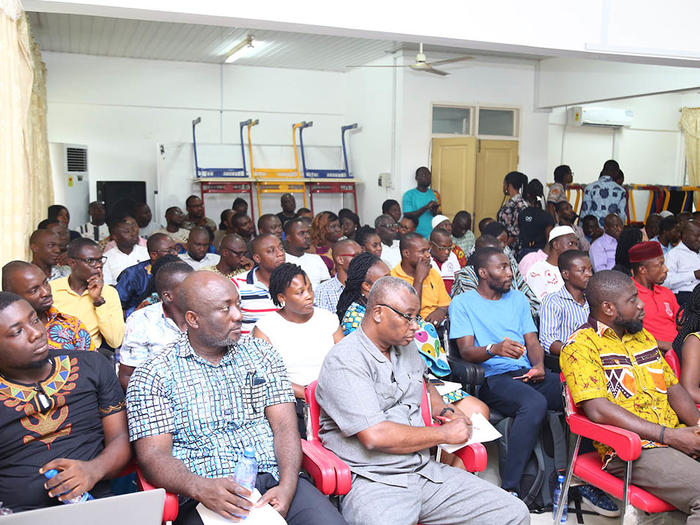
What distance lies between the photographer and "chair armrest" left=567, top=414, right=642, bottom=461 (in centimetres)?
267

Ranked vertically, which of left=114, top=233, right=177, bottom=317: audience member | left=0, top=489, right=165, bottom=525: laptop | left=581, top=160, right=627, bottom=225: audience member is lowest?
left=0, top=489, right=165, bottom=525: laptop

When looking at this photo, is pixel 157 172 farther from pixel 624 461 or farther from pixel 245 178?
Result: pixel 624 461

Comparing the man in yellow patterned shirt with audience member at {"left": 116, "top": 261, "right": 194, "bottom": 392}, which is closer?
the man in yellow patterned shirt

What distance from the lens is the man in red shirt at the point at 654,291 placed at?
13.2 ft

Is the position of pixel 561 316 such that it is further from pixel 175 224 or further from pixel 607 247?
pixel 175 224

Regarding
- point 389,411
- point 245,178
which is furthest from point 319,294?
point 245,178

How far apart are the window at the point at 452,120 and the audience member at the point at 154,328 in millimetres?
7587

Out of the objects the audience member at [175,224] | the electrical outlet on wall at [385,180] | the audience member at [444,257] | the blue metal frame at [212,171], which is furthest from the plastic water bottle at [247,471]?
the blue metal frame at [212,171]

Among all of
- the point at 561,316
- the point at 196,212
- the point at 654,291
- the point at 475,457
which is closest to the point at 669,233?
the point at 654,291

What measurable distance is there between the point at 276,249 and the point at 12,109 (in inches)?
73.5

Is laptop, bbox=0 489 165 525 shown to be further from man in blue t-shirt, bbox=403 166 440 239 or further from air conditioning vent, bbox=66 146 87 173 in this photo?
air conditioning vent, bbox=66 146 87 173

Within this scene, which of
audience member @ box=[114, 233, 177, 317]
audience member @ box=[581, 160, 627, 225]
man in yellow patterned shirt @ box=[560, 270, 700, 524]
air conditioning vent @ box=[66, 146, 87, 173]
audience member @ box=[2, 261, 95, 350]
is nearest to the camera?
man in yellow patterned shirt @ box=[560, 270, 700, 524]

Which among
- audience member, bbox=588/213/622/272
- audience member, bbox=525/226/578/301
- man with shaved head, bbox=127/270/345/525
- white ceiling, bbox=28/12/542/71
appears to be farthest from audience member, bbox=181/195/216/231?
man with shaved head, bbox=127/270/345/525

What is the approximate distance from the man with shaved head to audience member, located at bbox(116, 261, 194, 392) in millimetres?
795
